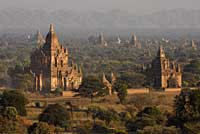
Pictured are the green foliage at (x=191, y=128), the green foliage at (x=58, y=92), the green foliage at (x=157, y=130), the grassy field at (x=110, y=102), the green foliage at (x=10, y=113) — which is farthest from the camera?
the green foliage at (x=58, y=92)

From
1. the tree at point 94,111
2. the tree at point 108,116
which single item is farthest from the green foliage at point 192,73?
the tree at point 108,116

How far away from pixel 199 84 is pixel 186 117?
69.7 feet

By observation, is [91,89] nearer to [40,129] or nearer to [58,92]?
[58,92]

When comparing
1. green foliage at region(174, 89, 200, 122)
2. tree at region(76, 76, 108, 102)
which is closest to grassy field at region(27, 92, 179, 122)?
tree at region(76, 76, 108, 102)

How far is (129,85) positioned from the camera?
58938mm

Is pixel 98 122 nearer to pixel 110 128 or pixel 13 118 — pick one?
pixel 110 128

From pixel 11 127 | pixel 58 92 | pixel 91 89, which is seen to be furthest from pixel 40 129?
pixel 58 92

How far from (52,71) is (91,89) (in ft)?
22.1

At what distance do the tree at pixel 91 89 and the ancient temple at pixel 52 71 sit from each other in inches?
194

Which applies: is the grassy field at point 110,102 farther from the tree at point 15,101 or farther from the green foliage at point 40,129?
the green foliage at point 40,129

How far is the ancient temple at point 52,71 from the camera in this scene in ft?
189

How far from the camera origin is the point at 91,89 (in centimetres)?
5184

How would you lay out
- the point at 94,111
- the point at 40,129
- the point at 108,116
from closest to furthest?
the point at 40,129 → the point at 108,116 → the point at 94,111

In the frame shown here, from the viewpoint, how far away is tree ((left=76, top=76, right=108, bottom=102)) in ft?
170
